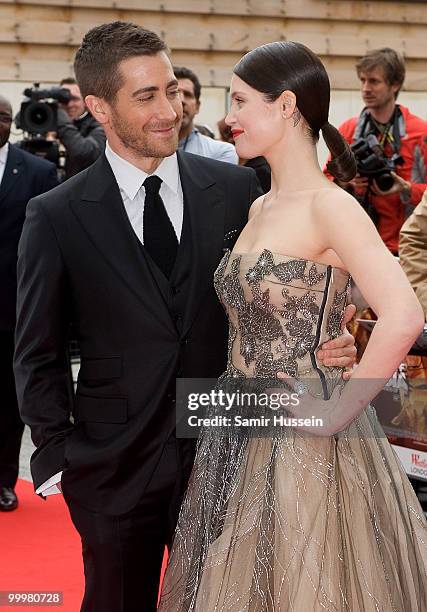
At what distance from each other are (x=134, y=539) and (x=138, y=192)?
789 mm

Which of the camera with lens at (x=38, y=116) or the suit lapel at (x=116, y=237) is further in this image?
the camera with lens at (x=38, y=116)

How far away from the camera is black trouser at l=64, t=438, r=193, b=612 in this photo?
7.41 feet

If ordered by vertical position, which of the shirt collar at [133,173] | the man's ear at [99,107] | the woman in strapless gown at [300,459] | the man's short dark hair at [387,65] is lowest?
the woman in strapless gown at [300,459]

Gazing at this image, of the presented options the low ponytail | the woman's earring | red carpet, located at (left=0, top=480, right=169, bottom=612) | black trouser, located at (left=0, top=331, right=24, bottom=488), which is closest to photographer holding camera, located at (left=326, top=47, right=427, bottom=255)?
black trouser, located at (left=0, top=331, right=24, bottom=488)

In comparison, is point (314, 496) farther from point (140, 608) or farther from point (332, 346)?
point (140, 608)

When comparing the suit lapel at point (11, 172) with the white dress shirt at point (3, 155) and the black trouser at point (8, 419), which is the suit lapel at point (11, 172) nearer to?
the white dress shirt at point (3, 155)

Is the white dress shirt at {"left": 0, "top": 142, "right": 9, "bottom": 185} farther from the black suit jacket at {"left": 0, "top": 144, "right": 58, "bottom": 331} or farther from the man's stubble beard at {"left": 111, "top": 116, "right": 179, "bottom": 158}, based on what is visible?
the man's stubble beard at {"left": 111, "top": 116, "right": 179, "bottom": 158}

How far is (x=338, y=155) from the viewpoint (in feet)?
7.26

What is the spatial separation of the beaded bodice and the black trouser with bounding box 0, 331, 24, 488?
2604 mm

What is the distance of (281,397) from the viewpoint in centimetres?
210

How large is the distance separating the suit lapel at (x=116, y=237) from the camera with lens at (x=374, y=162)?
2.71 m

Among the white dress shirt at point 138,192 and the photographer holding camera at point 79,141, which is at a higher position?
the white dress shirt at point 138,192

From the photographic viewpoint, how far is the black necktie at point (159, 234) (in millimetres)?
2289

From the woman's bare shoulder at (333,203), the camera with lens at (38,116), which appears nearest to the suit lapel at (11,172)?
the camera with lens at (38,116)
